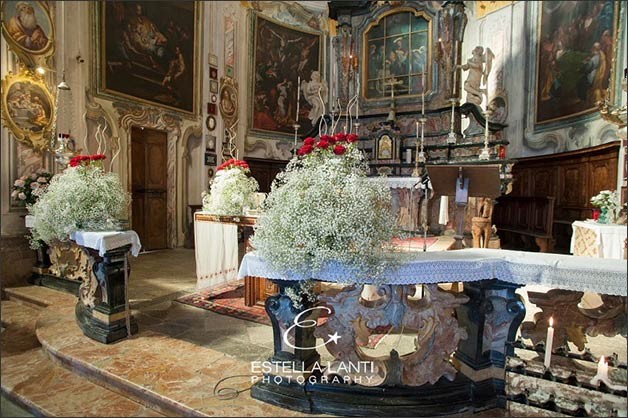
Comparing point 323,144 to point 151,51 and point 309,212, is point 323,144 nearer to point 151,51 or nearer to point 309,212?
point 309,212

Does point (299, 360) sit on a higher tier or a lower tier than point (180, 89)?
lower

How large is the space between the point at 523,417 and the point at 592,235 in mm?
3723

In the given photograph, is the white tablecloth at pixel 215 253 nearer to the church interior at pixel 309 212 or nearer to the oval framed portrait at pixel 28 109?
the church interior at pixel 309 212

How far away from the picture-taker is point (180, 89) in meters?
8.53

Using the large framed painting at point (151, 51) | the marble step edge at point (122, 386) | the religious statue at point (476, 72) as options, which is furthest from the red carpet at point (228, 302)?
the religious statue at point (476, 72)

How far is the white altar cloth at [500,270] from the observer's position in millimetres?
1984

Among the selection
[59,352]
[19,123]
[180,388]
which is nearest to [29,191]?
[19,123]

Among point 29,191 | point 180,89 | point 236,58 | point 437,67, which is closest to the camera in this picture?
point 29,191

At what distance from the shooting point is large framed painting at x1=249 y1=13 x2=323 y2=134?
33.8 feet

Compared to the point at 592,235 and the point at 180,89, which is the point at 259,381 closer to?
the point at 592,235

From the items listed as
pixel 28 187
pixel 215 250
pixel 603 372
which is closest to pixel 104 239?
pixel 215 250

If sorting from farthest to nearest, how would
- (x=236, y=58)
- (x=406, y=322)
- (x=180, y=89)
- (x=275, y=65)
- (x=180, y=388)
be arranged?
(x=275, y=65), (x=236, y=58), (x=180, y=89), (x=180, y=388), (x=406, y=322)

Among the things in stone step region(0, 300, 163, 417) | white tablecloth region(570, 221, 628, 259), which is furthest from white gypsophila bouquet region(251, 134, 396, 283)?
white tablecloth region(570, 221, 628, 259)

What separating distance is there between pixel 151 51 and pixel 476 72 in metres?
7.87
